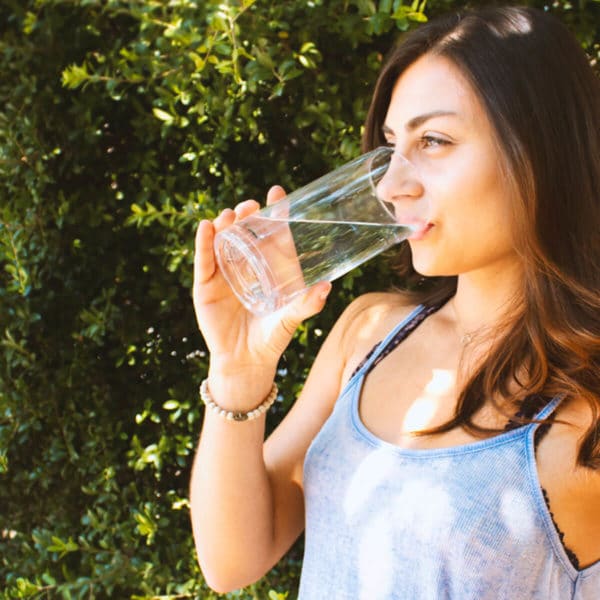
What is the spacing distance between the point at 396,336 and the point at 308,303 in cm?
46

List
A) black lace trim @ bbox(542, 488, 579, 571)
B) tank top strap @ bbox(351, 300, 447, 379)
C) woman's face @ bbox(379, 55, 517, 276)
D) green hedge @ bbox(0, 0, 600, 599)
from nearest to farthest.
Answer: black lace trim @ bbox(542, 488, 579, 571) < woman's face @ bbox(379, 55, 517, 276) < tank top strap @ bbox(351, 300, 447, 379) < green hedge @ bbox(0, 0, 600, 599)

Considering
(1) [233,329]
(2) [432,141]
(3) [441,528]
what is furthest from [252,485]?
(2) [432,141]

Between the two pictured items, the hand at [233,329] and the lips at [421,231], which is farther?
the hand at [233,329]

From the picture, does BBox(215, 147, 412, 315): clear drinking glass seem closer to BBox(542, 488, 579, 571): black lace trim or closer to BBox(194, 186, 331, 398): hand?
BBox(194, 186, 331, 398): hand

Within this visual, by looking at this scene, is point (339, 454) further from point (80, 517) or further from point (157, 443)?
point (80, 517)

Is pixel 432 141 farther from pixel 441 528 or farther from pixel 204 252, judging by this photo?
pixel 441 528

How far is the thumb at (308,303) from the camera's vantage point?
4.73 ft

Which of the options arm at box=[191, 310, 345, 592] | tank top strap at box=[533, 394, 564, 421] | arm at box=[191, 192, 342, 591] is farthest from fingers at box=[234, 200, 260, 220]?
tank top strap at box=[533, 394, 564, 421]

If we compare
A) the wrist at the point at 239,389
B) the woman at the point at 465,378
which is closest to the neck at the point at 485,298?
the woman at the point at 465,378

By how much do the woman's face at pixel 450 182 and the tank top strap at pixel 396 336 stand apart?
0.35 metres

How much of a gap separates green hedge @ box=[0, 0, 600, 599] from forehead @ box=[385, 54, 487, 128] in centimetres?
56

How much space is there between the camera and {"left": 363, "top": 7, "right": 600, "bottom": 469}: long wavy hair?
1469 mm

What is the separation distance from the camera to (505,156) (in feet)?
4.79

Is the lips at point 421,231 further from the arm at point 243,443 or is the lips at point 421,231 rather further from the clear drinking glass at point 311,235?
Result: the arm at point 243,443
